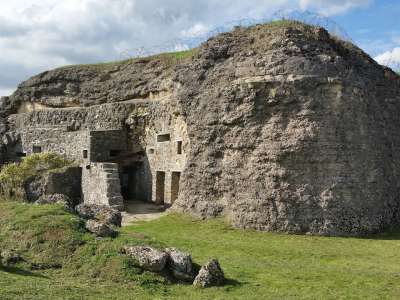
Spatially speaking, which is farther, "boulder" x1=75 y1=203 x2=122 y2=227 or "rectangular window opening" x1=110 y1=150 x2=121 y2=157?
"rectangular window opening" x1=110 y1=150 x2=121 y2=157

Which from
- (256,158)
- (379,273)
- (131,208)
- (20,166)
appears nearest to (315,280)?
(379,273)

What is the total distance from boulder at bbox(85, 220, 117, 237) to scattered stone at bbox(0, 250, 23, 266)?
1.72m

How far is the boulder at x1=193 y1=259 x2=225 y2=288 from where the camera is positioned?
1053 cm

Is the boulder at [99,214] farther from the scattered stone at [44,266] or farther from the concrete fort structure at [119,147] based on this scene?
the concrete fort structure at [119,147]

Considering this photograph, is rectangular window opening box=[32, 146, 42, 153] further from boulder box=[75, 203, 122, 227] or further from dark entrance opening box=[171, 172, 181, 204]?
boulder box=[75, 203, 122, 227]

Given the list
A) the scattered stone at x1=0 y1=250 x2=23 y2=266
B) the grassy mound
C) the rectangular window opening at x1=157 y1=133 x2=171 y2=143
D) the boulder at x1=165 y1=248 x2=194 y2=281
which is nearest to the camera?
the boulder at x1=165 y1=248 x2=194 y2=281

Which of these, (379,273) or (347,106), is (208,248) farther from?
(347,106)

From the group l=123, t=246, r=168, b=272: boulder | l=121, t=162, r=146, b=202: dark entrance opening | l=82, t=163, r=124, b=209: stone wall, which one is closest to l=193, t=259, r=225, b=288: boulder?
l=123, t=246, r=168, b=272: boulder

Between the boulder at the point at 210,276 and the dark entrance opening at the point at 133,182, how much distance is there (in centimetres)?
1517

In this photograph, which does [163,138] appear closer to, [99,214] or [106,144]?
[106,144]

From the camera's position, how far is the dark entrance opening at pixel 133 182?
26141 mm

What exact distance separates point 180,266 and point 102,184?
12.6 m

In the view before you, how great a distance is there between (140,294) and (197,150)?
10.9 meters

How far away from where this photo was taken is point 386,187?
1925 centimetres
